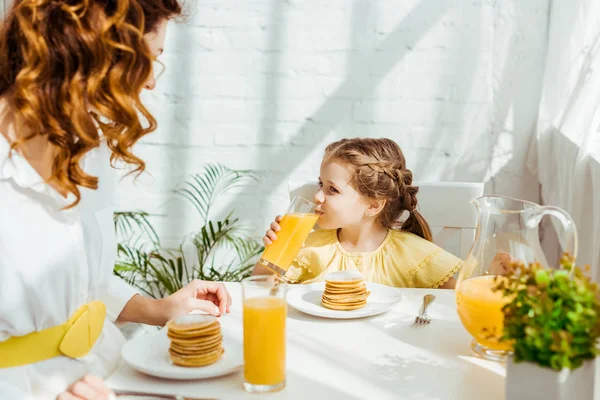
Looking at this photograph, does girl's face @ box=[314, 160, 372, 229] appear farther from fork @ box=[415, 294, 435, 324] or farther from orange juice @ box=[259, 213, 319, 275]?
fork @ box=[415, 294, 435, 324]

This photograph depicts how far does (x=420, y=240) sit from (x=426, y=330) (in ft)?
2.29

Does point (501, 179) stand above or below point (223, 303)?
above

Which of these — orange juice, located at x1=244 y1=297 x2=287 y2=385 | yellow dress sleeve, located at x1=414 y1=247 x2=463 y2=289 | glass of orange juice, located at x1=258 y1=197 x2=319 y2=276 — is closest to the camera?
orange juice, located at x1=244 y1=297 x2=287 y2=385

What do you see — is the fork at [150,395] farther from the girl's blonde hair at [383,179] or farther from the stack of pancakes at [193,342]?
the girl's blonde hair at [383,179]

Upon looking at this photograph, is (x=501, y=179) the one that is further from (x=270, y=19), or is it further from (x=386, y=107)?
(x=270, y=19)

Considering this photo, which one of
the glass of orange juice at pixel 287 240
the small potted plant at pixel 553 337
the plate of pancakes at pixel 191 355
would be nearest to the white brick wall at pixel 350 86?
the glass of orange juice at pixel 287 240

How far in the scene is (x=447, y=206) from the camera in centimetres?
190

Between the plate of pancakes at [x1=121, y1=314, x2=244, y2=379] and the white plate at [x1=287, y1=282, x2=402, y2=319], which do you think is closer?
the plate of pancakes at [x1=121, y1=314, x2=244, y2=379]

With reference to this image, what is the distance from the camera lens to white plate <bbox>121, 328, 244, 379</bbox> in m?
0.98

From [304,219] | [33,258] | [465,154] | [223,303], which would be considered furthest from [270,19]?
[33,258]

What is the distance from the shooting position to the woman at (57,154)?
990mm

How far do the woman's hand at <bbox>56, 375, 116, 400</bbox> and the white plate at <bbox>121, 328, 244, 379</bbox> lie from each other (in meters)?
0.05

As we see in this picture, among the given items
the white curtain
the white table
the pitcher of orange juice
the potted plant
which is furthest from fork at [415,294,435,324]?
the potted plant

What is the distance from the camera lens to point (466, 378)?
101cm
